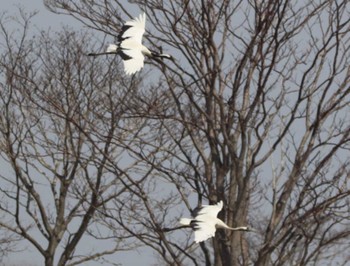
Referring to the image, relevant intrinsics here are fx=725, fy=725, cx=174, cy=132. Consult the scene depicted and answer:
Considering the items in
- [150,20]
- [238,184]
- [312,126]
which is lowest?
[238,184]

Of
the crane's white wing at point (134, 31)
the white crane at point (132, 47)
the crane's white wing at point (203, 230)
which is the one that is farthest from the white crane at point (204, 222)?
the crane's white wing at point (134, 31)

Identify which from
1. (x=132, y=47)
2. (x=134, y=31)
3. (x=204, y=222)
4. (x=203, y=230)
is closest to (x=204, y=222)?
(x=204, y=222)

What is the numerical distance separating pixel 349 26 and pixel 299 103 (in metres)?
1.07

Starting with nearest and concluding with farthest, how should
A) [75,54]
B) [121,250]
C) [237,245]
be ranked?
1. [237,245]
2. [75,54]
3. [121,250]

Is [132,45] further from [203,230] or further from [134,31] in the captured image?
[203,230]

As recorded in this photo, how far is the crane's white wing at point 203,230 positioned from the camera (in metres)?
6.12

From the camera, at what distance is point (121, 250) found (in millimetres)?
14578

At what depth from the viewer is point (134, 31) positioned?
6.52 metres

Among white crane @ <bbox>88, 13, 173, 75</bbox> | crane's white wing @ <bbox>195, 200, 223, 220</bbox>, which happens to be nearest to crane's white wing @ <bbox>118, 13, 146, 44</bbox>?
white crane @ <bbox>88, 13, 173, 75</bbox>

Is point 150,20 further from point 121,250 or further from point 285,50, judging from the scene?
point 121,250

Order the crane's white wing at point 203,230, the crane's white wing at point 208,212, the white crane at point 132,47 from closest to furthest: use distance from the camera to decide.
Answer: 1. the crane's white wing at point 203,230
2. the white crane at point 132,47
3. the crane's white wing at point 208,212


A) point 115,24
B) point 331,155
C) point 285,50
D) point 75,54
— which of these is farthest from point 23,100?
point 331,155

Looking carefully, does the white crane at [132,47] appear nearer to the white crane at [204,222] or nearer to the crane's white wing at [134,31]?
the crane's white wing at [134,31]

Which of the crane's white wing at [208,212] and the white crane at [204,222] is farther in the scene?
the crane's white wing at [208,212]
